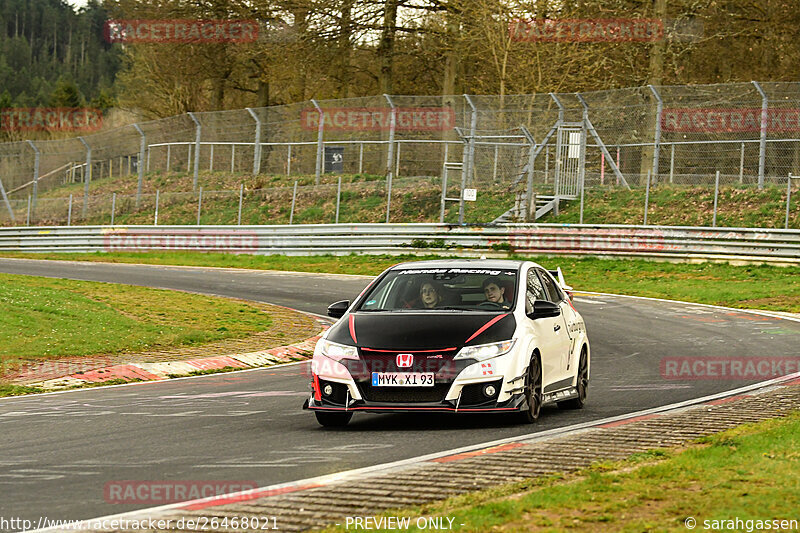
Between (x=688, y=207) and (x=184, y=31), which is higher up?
(x=184, y=31)

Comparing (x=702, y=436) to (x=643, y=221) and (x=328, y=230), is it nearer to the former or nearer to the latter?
(x=643, y=221)

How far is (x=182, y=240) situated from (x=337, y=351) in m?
29.2

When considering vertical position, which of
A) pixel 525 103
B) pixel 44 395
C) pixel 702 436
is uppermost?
pixel 525 103

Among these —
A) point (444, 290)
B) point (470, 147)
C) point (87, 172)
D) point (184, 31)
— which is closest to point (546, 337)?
point (444, 290)

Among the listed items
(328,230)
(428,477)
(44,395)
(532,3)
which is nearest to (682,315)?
(44,395)

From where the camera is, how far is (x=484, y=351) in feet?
30.5

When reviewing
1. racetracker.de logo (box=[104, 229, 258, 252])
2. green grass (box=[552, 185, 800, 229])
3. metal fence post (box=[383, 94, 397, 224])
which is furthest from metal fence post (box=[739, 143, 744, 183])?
racetracker.de logo (box=[104, 229, 258, 252])

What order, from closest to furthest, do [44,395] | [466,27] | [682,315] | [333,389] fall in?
[333,389]
[44,395]
[682,315]
[466,27]

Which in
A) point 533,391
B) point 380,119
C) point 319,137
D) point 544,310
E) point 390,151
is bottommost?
point 533,391

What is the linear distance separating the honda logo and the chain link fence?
2312 cm

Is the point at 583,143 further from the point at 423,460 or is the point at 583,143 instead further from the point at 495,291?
the point at 423,460

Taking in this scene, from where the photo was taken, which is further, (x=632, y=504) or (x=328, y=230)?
(x=328, y=230)

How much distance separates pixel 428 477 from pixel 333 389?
8.61 feet

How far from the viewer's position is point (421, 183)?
37.2 m
